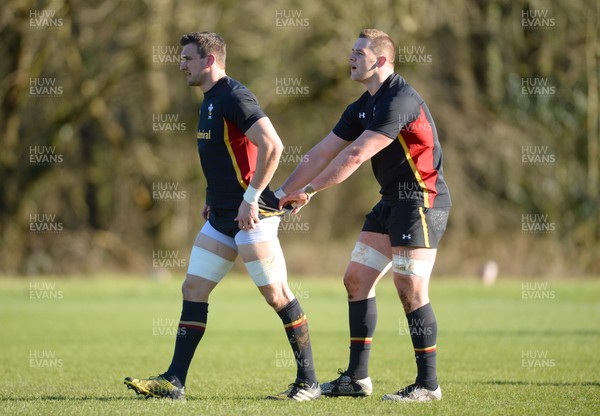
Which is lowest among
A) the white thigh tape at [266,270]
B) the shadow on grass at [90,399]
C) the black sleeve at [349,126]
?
the shadow on grass at [90,399]

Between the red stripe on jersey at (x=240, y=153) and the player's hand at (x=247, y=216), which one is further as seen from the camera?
the red stripe on jersey at (x=240, y=153)

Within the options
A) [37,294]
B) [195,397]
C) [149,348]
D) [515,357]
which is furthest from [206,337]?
[37,294]

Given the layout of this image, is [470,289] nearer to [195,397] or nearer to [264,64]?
[264,64]

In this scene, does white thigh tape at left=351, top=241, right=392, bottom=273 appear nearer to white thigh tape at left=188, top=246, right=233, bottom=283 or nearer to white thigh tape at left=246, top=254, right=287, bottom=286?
white thigh tape at left=246, top=254, right=287, bottom=286

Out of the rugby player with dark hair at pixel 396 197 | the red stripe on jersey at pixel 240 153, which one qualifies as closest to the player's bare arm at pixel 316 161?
the rugby player with dark hair at pixel 396 197

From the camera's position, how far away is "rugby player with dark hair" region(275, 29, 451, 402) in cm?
700

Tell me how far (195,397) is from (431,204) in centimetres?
225

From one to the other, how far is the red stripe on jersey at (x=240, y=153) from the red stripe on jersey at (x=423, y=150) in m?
1.14

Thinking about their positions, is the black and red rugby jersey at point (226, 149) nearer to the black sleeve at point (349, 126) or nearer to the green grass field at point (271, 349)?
the black sleeve at point (349, 126)

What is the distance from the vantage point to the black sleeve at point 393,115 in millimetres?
6918

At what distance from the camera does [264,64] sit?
26078 mm

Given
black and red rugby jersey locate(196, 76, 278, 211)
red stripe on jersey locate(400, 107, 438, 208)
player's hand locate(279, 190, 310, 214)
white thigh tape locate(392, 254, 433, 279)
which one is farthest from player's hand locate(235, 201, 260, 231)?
red stripe on jersey locate(400, 107, 438, 208)

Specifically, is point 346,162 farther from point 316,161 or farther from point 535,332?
point 535,332

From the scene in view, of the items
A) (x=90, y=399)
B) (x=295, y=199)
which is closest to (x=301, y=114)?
(x=295, y=199)
